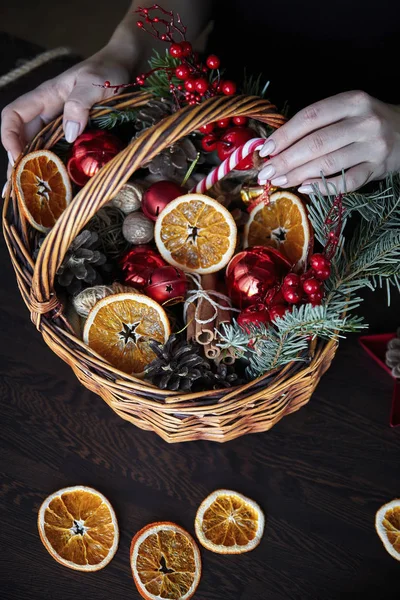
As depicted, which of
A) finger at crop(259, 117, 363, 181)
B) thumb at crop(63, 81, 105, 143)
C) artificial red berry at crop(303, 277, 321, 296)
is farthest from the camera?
thumb at crop(63, 81, 105, 143)

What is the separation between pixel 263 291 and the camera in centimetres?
81

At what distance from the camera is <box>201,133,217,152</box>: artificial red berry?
3.08ft

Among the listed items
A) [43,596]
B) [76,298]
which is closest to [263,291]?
[76,298]

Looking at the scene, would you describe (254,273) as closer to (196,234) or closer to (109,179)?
(196,234)

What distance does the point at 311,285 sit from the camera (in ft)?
2.28

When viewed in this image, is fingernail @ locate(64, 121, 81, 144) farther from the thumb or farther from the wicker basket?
the wicker basket

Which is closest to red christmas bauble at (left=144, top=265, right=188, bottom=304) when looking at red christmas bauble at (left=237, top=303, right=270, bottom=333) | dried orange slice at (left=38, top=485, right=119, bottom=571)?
red christmas bauble at (left=237, top=303, right=270, bottom=333)

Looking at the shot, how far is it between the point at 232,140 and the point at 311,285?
0.35 metres

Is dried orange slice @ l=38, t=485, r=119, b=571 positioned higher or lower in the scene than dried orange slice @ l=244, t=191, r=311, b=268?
lower

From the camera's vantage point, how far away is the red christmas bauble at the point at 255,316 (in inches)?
30.0

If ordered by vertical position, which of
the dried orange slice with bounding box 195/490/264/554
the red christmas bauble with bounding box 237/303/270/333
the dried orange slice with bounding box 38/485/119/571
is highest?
the red christmas bauble with bounding box 237/303/270/333

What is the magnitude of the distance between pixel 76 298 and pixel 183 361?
0.67 feet

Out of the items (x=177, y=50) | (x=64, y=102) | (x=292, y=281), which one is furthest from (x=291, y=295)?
(x=64, y=102)

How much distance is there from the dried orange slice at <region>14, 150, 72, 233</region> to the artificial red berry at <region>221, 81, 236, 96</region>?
30 centimetres
